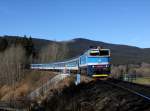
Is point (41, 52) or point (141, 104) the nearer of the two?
point (141, 104)

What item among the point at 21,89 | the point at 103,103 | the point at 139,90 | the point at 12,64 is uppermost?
the point at 12,64

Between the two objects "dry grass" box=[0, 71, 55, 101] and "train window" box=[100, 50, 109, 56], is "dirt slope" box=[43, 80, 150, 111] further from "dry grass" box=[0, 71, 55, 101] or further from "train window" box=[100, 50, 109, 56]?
"dry grass" box=[0, 71, 55, 101]

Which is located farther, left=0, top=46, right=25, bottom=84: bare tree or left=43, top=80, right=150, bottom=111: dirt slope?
left=0, top=46, right=25, bottom=84: bare tree

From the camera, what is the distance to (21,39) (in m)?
158

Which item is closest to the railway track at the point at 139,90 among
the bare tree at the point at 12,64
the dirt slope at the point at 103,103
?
the dirt slope at the point at 103,103

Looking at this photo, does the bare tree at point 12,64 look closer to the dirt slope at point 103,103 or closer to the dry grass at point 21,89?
the dry grass at point 21,89

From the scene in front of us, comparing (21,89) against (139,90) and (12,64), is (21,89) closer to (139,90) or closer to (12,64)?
(12,64)

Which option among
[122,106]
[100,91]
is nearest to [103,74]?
[100,91]

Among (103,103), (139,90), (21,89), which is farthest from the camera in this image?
(21,89)

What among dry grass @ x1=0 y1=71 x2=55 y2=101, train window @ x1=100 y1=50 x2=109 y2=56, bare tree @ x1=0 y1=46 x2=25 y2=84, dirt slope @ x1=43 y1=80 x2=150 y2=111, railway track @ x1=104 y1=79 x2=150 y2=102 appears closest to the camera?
dirt slope @ x1=43 y1=80 x2=150 y2=111

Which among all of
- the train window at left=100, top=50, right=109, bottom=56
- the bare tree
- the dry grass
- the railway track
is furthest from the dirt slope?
the bare tree

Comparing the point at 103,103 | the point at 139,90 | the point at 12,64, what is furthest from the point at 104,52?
the point at 12,64

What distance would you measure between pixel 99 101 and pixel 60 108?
2436 mm

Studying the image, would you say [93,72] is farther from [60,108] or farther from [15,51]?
[15,51]
